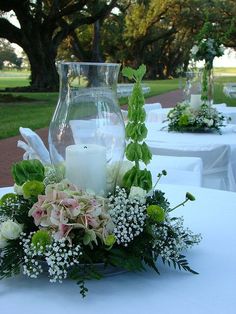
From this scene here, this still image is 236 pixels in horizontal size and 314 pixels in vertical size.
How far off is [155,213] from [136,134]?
30cm

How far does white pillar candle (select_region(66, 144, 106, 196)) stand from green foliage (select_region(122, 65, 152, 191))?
102 mm

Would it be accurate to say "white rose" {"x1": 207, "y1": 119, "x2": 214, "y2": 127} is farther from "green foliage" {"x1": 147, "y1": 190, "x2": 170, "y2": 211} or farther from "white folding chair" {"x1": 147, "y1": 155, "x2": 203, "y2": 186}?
"green foliage" {"x1": 147, "y1": 190, "x2": 170, "y2": 211}

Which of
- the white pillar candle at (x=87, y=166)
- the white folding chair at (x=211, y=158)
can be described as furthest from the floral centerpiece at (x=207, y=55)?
the white pillar candle at (x=87, y=166)

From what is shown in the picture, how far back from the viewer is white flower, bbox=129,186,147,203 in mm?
1556

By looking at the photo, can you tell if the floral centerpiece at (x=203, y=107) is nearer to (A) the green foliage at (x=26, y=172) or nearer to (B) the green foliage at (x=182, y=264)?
(A) the green foliage at (x=26, y=172)

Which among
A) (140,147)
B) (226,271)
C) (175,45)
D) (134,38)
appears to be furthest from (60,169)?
(175,45)

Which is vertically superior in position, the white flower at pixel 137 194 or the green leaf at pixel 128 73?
the green leaf at pixel 128 73

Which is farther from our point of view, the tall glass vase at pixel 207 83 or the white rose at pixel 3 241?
the tall glass vase at pixel 207 83

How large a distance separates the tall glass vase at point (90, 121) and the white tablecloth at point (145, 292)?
31cm

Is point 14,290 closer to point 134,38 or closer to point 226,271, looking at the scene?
point 226,271

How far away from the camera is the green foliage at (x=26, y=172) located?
67.6 inches

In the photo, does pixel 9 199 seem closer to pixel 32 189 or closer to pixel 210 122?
pixel 32 189

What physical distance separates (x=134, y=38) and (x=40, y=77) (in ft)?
73.1

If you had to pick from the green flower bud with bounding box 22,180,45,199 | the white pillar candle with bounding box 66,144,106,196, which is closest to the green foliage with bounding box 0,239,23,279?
the green flower bud with bounding box 22,180,45,199
